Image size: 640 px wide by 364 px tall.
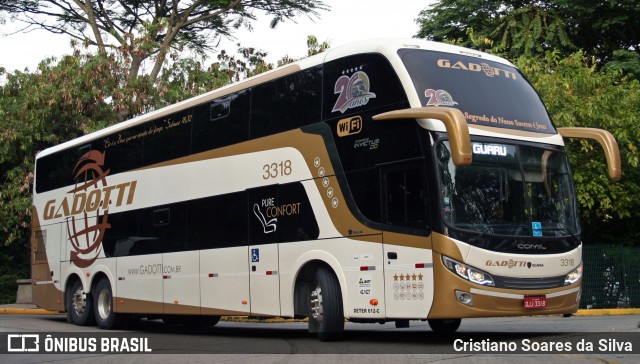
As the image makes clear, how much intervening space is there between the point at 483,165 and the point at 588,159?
12.6 meters

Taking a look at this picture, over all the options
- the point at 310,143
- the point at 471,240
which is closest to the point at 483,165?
the point at 471,240

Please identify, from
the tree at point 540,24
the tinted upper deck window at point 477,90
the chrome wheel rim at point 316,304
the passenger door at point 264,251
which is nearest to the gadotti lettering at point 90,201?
the passenger door at point 264,251

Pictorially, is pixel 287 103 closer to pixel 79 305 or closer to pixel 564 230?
pixel 564 230

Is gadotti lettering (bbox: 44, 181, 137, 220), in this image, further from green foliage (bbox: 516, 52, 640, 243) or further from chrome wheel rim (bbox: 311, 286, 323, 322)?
green foliage (bbox: 516, 52, 640, 243)

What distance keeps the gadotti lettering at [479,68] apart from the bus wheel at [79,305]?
11.1 meters

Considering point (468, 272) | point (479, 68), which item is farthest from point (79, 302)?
point (468, 272)

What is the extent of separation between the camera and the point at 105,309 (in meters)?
19.6

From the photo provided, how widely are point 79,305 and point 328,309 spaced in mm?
9629

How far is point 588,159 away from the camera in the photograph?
2352cm

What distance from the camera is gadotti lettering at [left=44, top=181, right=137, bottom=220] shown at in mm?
18962

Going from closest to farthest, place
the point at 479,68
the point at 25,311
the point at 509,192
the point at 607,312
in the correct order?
the point at 509,192
the point at 479,68
the point at 607,312
the point at 25,311

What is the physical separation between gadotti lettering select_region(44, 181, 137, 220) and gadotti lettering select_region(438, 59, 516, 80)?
27.5ft

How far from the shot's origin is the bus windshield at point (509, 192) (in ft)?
38.2

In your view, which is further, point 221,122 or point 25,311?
point 25,311
